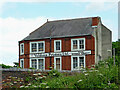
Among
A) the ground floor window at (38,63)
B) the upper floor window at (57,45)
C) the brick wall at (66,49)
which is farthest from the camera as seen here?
the ground floor window at (38,63)

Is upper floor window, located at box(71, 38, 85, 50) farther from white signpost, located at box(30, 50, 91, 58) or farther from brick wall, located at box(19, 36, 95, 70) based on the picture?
white signpost, located at box(30, 50, 91, 58)

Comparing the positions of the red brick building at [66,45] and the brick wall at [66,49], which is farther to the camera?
the red brick building at [66,45]

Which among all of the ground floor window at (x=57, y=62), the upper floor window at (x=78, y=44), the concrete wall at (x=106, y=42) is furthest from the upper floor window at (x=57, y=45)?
the concrete wall at (x=106, y=42)

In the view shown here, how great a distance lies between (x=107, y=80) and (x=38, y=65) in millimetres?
24848

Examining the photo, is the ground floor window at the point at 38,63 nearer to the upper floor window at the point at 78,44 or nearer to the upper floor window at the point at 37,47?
the upper floor window at the point at 37,47

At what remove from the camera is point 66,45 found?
37719mm

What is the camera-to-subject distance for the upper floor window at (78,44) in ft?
121

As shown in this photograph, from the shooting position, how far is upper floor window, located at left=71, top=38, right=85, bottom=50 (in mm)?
36781

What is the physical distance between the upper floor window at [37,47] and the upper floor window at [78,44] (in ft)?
15.4

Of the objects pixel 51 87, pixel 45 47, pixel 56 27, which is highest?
pixel 56 27

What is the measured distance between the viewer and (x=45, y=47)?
39031 millimetres

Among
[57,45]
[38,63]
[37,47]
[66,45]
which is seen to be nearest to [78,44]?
[66,45]

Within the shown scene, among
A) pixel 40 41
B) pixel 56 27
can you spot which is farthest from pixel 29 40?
pixel 56 27

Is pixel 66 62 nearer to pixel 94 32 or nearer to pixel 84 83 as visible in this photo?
pixel 94 32
